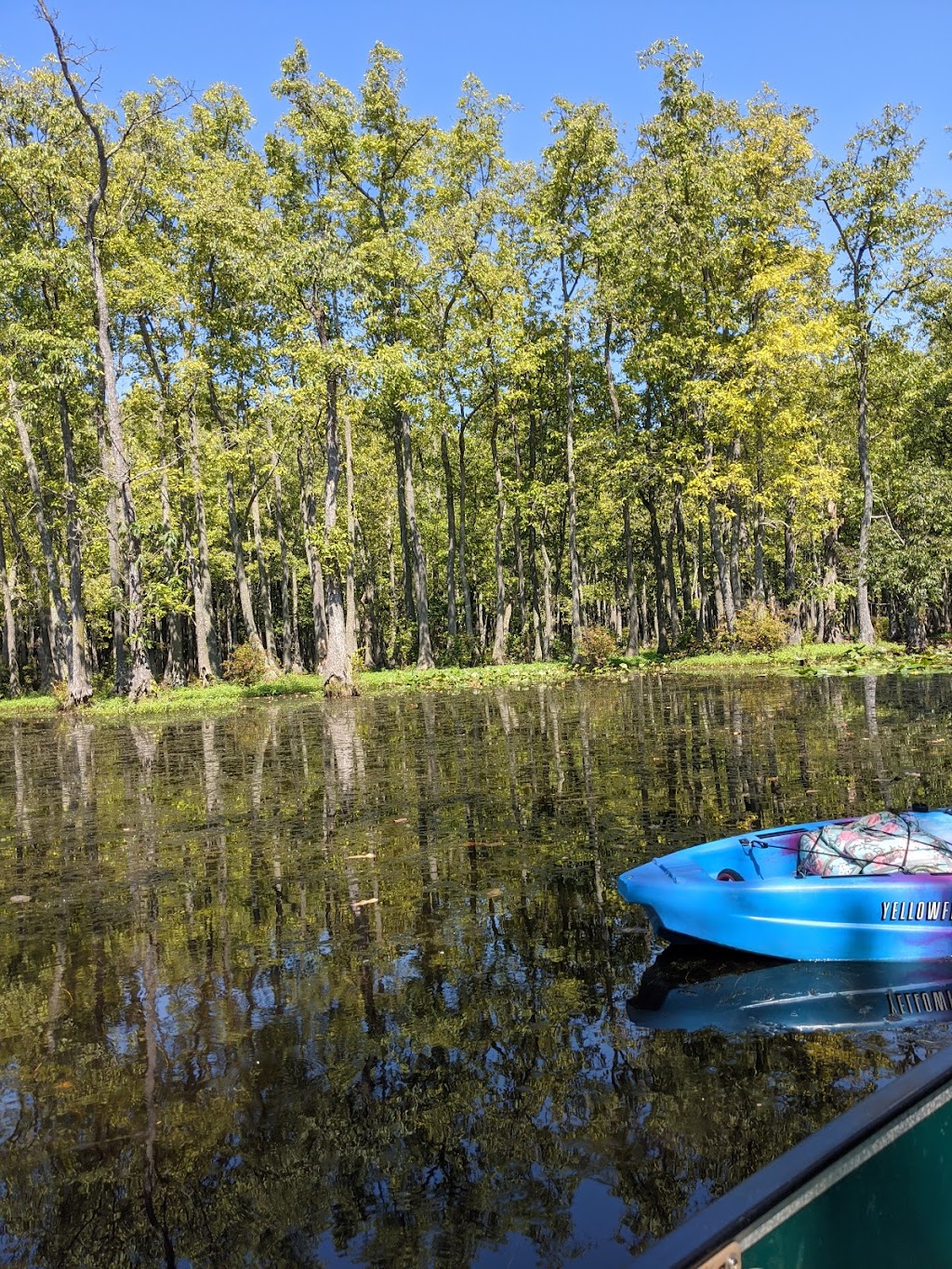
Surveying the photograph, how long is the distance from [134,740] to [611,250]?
23415 millimetres

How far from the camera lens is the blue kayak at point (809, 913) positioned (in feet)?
19.7

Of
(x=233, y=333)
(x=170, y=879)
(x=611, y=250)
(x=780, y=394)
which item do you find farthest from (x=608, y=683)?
(x=170, y=879)

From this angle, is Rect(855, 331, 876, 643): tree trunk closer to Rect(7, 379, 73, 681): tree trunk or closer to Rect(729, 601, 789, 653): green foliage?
Rect(729, 601, 789, 653): green foliage

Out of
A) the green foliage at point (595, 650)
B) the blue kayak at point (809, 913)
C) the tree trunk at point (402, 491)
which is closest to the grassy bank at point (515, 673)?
the green foliage at point (595, 650)

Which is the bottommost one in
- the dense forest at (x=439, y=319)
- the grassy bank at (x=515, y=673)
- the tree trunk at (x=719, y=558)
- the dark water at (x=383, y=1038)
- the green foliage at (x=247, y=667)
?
the dark water at (x=383, y=1038)

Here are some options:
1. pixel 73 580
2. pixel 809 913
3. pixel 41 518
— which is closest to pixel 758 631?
pixel 73 580

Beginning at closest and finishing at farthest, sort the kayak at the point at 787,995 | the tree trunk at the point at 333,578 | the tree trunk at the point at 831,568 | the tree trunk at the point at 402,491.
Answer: the kayak at the point at 787,995
the tree trunk at the point at 333,578
the tree trunk at the point at 402,491
the tree trunk at the point at 831,568

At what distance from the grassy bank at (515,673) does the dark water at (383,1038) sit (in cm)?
1644

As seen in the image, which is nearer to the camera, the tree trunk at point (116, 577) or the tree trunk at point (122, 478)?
the tree trunk at point (122, 478)

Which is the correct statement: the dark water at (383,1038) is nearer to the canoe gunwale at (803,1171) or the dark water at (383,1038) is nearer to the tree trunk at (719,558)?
the canoe gunwale at (803,1171)

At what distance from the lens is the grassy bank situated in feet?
93.4

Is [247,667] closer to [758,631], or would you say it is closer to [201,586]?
[201,586]

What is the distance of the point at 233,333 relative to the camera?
35.5 metres

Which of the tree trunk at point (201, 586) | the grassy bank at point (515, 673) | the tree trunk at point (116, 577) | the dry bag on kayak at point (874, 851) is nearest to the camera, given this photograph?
the dry bag on kayak at point (874, 851)
